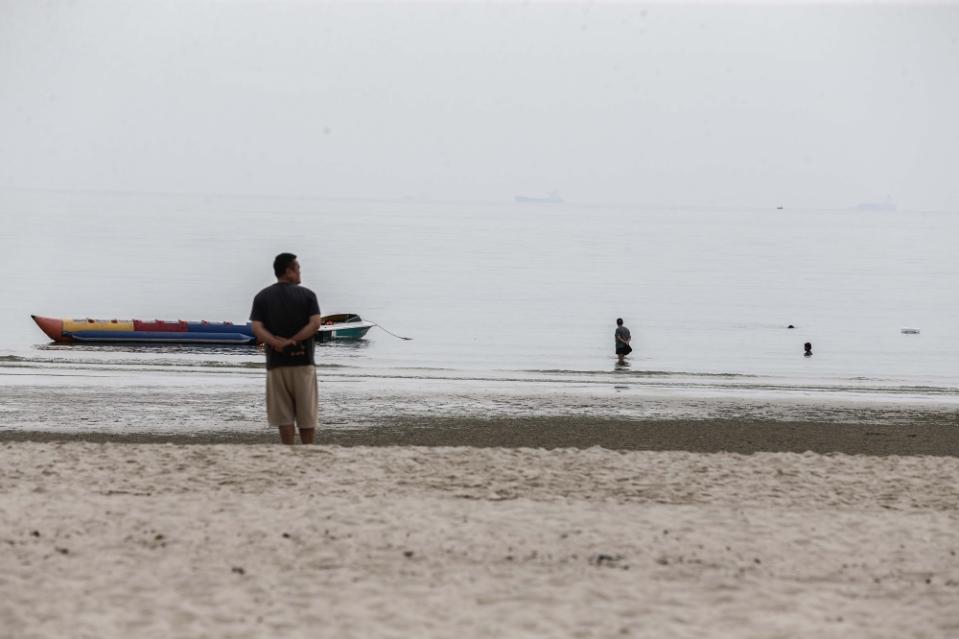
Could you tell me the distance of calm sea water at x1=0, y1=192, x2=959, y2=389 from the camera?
123 ft

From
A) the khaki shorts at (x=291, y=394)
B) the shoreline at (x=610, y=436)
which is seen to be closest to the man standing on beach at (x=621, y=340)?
the shoreline at (x=610, y=436)

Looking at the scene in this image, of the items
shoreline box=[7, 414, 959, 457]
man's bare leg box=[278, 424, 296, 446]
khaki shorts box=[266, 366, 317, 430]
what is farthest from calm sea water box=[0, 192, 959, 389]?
khaki shorts box=[266, 366, 317, 430]

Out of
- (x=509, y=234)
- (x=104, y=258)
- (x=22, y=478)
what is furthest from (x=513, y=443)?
(x=509, y=234)

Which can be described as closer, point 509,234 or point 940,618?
point 940,618

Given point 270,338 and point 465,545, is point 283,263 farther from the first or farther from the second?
point 465,545

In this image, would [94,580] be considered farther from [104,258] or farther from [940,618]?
[104,258]

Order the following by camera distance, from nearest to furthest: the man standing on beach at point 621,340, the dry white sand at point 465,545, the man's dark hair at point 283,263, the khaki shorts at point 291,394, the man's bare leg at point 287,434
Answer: the dry white sand at point 465,545 < the man's dark hair at point 283,263 < the khaki shorts at point 291,394 < the man's bare leg at point 287,434 < the man standing on beach at point 621,340

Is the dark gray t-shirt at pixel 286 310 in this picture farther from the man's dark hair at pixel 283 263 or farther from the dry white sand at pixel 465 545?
the dry white sand at pixel 465 545

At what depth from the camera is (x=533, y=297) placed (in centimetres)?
7044

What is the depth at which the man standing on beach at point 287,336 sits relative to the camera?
1068 cm

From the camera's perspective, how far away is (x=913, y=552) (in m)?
7.85

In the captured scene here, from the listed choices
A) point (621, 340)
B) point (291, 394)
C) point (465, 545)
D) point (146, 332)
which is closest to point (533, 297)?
point (621, 340)

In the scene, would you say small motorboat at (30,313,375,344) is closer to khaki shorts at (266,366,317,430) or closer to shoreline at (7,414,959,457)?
shoreline at (7,414,959,457)

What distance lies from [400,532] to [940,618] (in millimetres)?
3386
